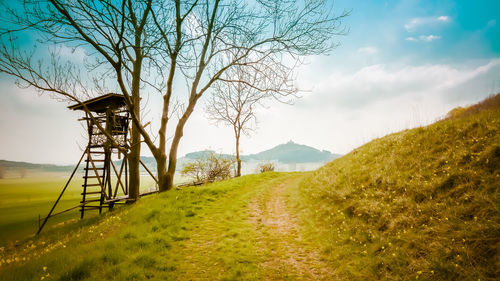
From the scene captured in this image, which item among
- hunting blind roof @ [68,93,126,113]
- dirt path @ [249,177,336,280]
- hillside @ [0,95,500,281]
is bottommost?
dirt path @ [249,177,336,280]

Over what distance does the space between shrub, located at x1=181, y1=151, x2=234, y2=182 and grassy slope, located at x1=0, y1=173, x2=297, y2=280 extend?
39.5 ft

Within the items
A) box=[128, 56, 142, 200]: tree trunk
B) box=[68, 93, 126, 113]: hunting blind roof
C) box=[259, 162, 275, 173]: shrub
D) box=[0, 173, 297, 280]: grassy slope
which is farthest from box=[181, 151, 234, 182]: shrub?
box=[0, 173, 297, 280]: grassy slope

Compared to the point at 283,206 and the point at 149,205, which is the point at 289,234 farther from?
the point at 149,205

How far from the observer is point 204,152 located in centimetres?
2058

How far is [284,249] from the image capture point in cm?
486

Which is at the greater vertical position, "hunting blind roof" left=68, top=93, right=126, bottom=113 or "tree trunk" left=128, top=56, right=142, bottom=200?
"hunting blind roof" left=68, top=93, right=126, bottom=113

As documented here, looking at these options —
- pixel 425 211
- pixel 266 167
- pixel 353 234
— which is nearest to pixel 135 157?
pixel 353 234

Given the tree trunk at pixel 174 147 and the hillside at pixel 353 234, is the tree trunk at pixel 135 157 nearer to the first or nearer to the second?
the tree trunk at pixel 174 147

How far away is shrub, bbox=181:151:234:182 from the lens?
19.9 metres

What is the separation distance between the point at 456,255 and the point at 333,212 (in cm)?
334

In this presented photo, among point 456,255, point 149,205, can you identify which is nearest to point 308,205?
point 456,255

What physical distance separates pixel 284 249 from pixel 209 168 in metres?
16.6

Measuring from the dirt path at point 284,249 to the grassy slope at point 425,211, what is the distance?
42cm

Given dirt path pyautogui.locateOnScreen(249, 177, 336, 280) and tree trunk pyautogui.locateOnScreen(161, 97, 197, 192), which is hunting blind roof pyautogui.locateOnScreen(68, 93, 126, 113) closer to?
→ tree trunk pyautogui.locateOnScreen(161, 97, 197, 192)
